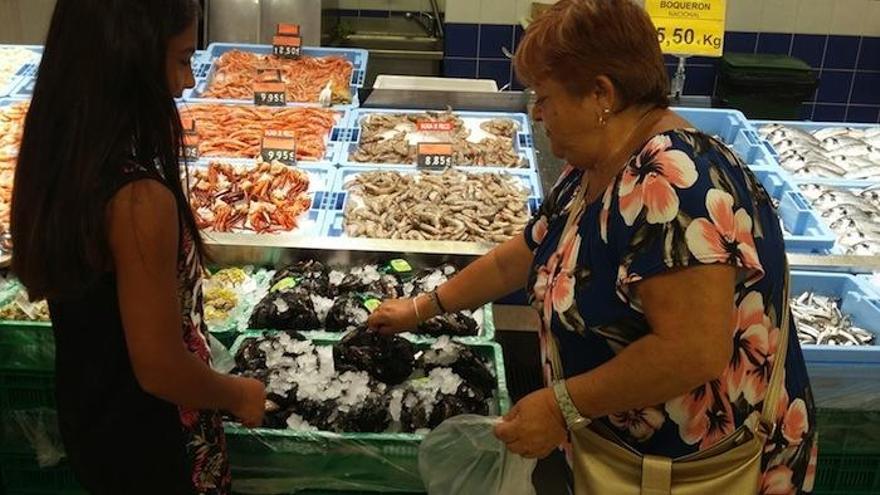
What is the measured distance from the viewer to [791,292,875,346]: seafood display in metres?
2.81

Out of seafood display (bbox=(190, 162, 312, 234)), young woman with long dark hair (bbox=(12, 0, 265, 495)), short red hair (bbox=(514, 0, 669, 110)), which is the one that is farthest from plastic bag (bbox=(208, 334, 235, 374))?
short red hair (bbox=(514, 0, 669, 110))

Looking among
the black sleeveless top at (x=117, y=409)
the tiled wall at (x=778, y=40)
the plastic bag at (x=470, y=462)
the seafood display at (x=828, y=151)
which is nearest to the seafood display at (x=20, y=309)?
the black sleeveless top at (x=117, y=409)

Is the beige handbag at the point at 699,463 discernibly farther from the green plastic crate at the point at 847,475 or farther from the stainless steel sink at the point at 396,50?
the stainless steel sink at the point at 396,50

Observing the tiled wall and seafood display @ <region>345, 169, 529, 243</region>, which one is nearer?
seafood display @ <region>345, 169, 529, 243</region>

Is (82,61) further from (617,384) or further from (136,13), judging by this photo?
(617,384)

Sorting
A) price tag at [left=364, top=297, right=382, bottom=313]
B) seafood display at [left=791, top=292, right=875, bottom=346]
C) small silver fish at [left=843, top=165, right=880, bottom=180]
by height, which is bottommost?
seafood display at [left=791, top=292, right=875, bottom=346]

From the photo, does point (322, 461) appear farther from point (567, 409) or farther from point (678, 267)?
point (678, 267)

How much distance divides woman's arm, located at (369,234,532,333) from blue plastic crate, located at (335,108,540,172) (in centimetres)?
153

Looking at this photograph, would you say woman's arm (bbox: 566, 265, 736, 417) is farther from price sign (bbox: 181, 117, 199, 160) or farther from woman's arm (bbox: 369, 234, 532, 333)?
price sign (bbox: 181, 117, 199, 160)

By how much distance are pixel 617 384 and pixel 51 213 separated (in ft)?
3.32

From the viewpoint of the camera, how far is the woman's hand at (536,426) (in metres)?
1.70

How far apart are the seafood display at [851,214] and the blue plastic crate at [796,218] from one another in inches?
4.2

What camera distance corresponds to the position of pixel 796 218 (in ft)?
11.2

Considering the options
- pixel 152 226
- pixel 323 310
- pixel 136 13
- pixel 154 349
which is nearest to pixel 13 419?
pixel 323 310
